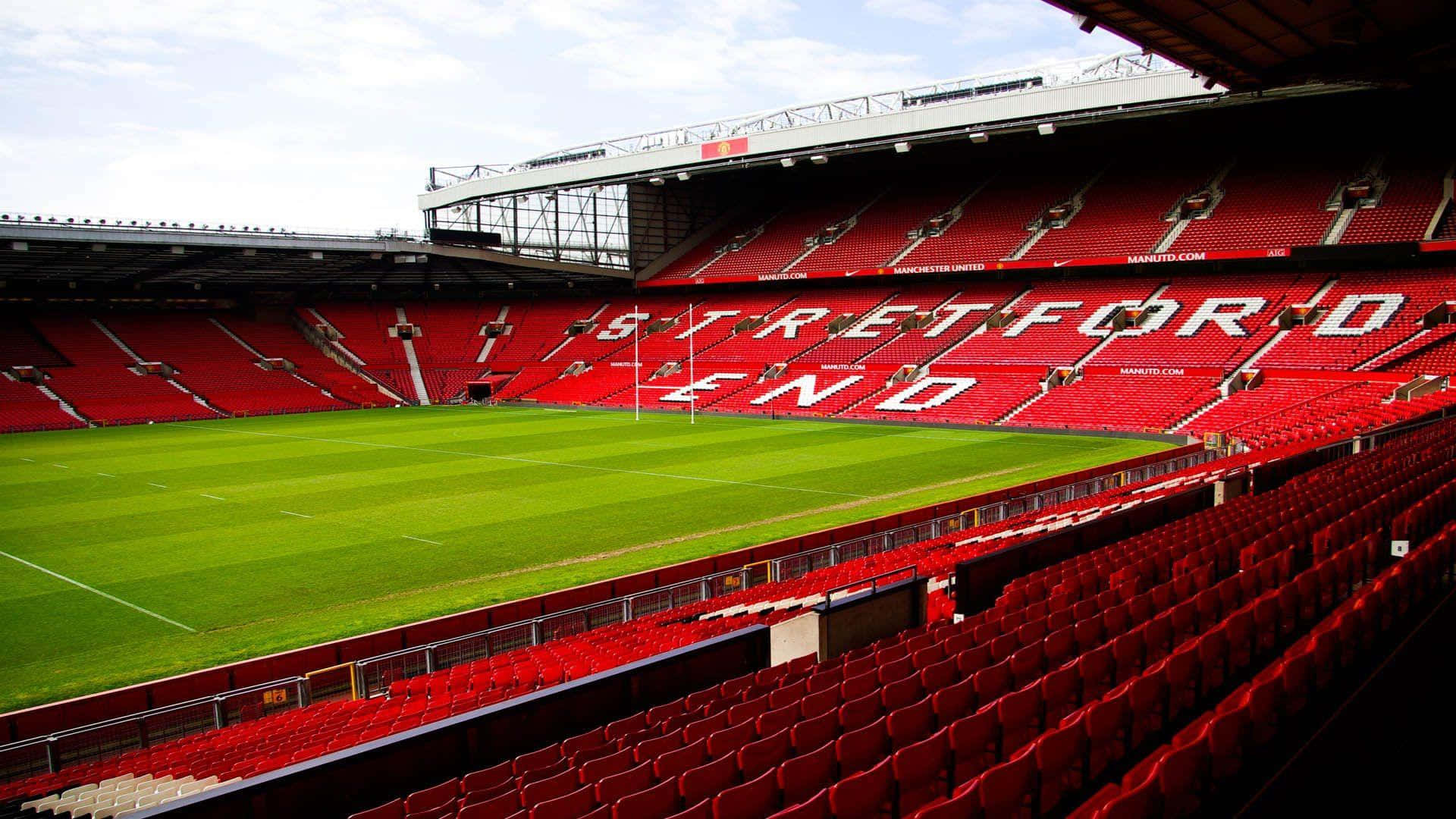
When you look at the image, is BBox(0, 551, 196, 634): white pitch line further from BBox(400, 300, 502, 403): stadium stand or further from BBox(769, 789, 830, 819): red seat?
BBox(400, 300, 502, 403): stadium stand

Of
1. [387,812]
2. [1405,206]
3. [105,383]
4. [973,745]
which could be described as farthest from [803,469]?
[105,383]

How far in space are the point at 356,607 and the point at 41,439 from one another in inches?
1351

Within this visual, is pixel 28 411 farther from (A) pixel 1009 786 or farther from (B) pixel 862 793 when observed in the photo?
(A) pixel 1009 786

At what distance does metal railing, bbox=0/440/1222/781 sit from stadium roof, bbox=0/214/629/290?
3829 centimetres

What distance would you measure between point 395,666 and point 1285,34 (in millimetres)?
18548

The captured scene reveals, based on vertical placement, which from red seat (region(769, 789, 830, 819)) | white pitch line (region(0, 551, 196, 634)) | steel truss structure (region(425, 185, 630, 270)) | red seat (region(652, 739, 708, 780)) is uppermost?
steel truss structure (region(425, 185, 630, 270))

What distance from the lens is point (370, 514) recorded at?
22719 millimetres

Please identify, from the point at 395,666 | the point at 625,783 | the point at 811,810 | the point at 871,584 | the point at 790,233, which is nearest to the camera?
the point at 811,810

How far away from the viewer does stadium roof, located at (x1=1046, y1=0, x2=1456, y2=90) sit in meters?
16.1

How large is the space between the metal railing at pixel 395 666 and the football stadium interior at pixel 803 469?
0.20ft

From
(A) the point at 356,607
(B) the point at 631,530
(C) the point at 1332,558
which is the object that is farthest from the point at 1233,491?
(A) the point at 356,607

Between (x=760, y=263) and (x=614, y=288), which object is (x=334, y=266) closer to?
(x=614, y=288)

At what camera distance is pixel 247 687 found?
11.0 meters

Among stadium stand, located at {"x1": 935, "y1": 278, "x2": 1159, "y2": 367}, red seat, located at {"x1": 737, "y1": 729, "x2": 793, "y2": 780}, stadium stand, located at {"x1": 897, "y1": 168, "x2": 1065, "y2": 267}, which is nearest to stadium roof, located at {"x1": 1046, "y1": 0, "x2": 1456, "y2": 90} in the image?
red seat, located at {"x1": 737, "y1": 729, "x2": 793, "y2": 780}
